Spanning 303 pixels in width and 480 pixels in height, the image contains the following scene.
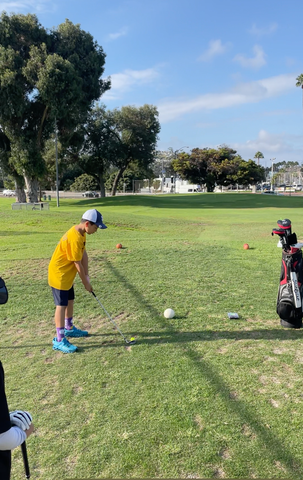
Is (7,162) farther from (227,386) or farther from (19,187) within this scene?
(227,386)

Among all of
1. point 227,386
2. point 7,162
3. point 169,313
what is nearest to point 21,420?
point 227,386

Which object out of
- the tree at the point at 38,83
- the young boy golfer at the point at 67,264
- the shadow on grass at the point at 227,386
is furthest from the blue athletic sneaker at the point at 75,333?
the tree at the point at 38,83

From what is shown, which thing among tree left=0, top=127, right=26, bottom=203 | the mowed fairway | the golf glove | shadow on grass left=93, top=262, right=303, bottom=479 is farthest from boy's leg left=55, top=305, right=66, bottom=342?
tree left=0, top=127, right=26, bottom=203

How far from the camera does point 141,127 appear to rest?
49.3 metres

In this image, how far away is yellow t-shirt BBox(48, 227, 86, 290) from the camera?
4578 millimetres

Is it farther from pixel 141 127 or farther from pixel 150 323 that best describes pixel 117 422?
pixel 141 127

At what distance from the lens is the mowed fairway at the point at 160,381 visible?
110 inches

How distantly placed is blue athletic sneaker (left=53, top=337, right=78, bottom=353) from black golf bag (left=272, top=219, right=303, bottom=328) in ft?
9.94

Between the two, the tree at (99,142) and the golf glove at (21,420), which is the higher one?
the tree at (99,142)

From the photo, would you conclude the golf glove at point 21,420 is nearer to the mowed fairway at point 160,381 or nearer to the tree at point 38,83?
the mowed fairway at point 160,381

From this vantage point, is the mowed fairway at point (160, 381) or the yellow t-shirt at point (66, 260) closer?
the mowed fairway at point (160, 381)

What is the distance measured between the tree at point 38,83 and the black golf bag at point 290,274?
29.9 metres

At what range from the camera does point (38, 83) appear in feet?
98.5

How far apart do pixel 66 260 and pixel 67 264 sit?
0.18ft
